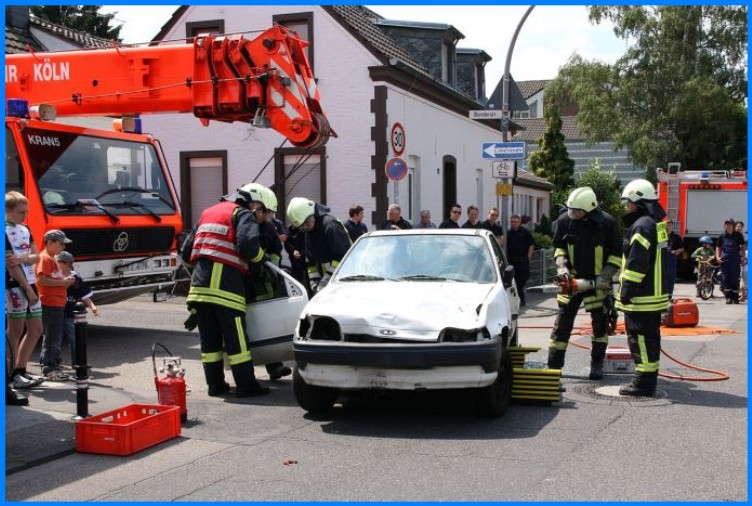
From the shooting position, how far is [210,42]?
1062cm

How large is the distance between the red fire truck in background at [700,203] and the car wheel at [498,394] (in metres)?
20.5

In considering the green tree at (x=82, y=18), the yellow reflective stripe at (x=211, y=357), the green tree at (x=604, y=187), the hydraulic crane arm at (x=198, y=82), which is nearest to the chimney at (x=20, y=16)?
the hydraulic crane arm at (x=198, y=82)

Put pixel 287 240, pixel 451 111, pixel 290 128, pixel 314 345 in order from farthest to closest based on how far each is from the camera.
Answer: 1. pixel 451 111
2. pixel 287 240
3. pixel 290 128
4. pixel 314 345

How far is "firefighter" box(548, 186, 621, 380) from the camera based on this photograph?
30.4 feet

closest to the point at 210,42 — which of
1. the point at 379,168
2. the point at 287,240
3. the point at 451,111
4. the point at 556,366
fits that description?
the point at 287,240

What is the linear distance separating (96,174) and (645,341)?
280 inches

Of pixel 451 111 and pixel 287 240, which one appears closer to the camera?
pixel 287 240

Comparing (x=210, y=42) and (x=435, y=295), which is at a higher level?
(x=210, y=42)

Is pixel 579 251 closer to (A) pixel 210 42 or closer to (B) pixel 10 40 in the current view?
(A) pixel 210 42

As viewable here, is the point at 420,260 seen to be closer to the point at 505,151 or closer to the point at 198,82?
the point at 198,82

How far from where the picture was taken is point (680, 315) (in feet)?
46.7

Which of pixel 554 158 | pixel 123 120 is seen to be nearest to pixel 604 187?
pixel 554 158

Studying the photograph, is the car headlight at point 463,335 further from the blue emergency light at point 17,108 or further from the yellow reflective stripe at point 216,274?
the blue emergency light at point 17,108

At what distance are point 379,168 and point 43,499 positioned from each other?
14.9 meters
